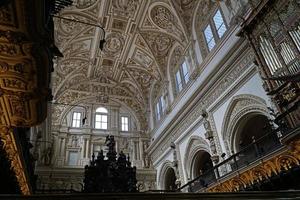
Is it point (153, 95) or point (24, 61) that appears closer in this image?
point (24, 61)

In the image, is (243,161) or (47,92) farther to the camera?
(243,161)

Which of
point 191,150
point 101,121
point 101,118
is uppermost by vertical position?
point 101,118

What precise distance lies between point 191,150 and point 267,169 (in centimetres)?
600

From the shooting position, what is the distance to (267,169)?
280 inches

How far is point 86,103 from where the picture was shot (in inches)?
773

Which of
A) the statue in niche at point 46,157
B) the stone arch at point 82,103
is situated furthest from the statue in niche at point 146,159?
the statue in niche at point 46,157

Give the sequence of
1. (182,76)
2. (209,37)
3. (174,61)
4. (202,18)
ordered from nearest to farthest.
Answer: (209,37), (202,18), (182,76), (174,61)

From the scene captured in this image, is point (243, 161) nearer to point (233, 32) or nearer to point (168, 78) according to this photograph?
point (233, 32)

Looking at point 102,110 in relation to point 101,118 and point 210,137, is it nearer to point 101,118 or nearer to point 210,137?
point 101,118

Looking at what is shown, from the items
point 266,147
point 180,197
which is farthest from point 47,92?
point 266,147

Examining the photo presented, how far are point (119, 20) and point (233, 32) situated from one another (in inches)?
301

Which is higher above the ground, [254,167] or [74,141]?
[74,141]

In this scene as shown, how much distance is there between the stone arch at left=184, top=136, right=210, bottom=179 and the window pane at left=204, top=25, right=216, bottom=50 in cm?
456

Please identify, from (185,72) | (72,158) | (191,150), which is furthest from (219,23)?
(72,158)
